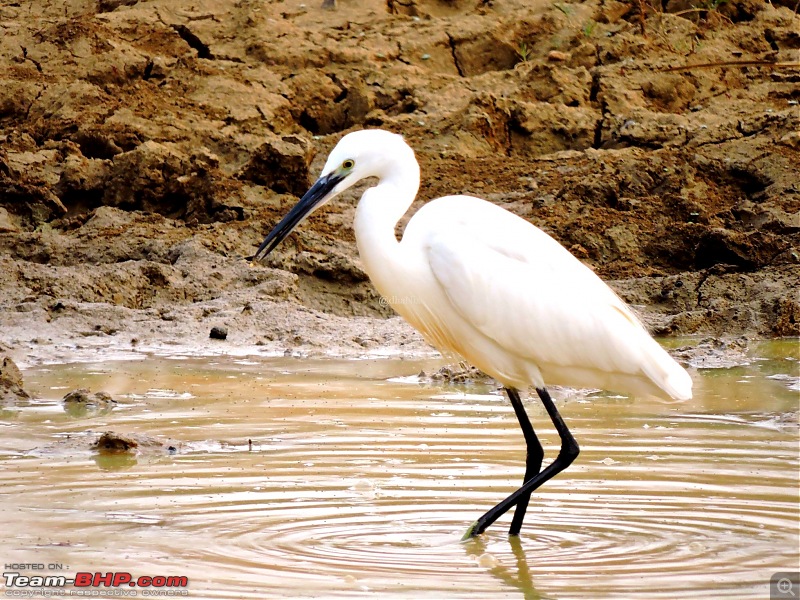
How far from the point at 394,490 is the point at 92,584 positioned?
169 cm

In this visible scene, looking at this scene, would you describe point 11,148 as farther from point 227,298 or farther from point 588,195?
point 588,195

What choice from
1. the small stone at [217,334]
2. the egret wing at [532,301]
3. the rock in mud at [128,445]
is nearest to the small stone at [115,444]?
the rock in mud at [128,445]

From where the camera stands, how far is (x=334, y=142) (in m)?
12.8

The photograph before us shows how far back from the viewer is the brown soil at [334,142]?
970 cm

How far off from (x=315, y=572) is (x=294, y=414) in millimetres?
2855

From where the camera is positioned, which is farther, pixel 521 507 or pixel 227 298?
pixel 227 298

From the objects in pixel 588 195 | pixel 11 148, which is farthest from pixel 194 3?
pixel 588 195

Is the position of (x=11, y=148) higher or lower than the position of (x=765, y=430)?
lower

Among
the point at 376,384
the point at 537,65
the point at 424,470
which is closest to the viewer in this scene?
the point at 424,470

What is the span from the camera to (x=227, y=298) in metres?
9.85

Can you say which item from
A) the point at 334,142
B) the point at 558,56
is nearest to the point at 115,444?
the point at 334,142

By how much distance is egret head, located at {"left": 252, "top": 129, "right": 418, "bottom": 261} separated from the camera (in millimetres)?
4730

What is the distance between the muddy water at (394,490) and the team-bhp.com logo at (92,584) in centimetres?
7

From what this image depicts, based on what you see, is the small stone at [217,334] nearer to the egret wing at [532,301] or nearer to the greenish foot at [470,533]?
the egret wing at [532,301]
